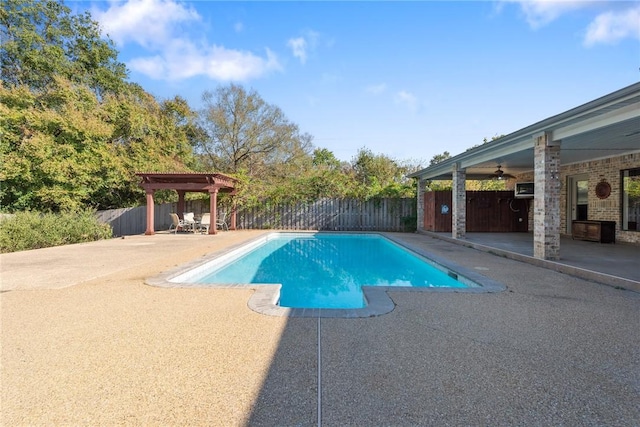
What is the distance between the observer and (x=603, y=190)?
9.52 m

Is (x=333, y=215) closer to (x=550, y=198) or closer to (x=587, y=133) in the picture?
(x=550, y=198)

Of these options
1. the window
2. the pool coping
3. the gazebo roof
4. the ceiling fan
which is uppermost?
the ceiling fan

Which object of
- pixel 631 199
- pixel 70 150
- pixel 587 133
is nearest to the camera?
pixel 587 133

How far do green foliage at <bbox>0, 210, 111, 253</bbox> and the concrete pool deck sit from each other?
585cm

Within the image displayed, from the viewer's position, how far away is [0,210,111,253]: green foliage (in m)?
8.66

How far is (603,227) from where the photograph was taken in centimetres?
895

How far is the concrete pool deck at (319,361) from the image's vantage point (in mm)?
1872

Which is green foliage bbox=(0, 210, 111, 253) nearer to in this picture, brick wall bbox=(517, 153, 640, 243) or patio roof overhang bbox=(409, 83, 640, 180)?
patio roof overhang bbox=(409, 83, 640, 180)

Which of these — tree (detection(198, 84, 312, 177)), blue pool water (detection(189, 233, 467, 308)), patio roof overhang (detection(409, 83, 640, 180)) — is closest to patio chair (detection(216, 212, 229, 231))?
blue pool water (detection(189, 233, 467, 308))

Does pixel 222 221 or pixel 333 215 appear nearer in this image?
pixel 222 221

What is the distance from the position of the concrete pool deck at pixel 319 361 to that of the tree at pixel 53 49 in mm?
18441

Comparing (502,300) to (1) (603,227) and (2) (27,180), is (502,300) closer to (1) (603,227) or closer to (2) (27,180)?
(1) (603,227)

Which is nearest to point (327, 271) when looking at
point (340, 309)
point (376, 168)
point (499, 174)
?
point (340, 309)

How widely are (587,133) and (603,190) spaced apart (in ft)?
16.6
